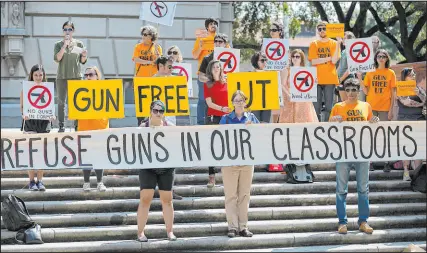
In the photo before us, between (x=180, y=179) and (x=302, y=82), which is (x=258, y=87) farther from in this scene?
(x=180, y=179)

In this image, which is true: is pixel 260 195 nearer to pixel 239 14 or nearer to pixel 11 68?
pixel 11 68

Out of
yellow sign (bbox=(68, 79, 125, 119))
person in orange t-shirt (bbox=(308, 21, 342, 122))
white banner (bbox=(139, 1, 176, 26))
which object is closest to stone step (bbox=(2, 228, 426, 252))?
yellow sign (bbox=(68, 79, 125, 119))

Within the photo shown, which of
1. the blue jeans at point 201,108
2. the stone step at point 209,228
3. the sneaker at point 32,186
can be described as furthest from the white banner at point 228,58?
the sneaker at point 32,186

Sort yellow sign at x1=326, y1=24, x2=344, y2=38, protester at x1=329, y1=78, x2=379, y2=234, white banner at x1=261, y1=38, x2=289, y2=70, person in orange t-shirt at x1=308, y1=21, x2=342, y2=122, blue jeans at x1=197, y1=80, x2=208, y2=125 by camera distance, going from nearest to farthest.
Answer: protester at x1=329, y1=78, x2=379, y2=234, blue jeans at x1=197, y1=80, x2=208, y2=125, white banner at x1=261, y1=38, x2=289, y2=70, person in orange t-shirt at x1=308, y1=21, x2=342, y2=122, yellow sign at x1=326, y1=24, x2=344, y2=38

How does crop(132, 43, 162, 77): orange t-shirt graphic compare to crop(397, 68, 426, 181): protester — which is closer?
crop(397, 68, 426, 181): protester

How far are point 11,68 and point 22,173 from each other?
21.8ft

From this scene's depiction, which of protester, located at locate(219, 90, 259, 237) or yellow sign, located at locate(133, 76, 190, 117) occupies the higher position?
yellow sign, located at locate(133, 76, 190, 117)

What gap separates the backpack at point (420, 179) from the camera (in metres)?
12.4

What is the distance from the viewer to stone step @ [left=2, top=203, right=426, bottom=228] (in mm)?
11055

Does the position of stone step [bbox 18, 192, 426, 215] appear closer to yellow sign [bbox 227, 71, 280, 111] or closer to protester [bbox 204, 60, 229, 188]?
protester [bbox 204, 60, 229, 188]

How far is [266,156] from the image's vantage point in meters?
10.5

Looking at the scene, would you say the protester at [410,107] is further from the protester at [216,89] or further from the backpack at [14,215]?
the backpack at [14,215]

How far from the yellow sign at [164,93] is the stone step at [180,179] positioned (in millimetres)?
1635

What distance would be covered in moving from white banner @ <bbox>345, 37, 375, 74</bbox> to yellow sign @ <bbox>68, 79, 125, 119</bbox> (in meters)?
3.98
